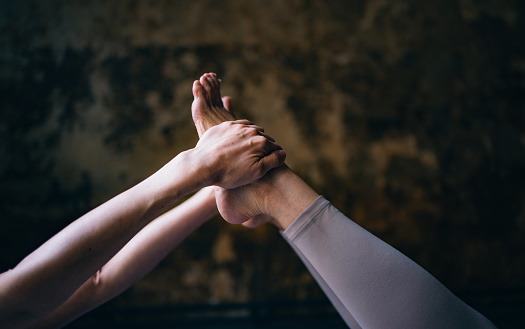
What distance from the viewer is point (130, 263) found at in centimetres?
87

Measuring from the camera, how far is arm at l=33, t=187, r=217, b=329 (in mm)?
835

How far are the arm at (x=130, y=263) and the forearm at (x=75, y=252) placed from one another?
0.19 m

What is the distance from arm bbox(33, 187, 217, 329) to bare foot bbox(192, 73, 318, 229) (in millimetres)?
137

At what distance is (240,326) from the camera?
6.07ft

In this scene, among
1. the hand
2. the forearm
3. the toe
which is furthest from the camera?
the toe

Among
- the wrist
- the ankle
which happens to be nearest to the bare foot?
the ankle

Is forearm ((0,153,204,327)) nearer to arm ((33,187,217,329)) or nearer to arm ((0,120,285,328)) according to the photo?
arm ((0,120,285,328))

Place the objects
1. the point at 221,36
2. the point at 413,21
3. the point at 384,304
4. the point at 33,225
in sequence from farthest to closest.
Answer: the point at 413,21 → the point at 221,36 → the point at 33,225 → the point at 384,304

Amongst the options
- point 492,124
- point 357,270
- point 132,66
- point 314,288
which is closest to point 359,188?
point 314,288

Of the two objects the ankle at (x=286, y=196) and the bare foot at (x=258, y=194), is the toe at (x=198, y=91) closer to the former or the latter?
the bare foot at (x=258, y=194)

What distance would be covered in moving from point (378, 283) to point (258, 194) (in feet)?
1.08

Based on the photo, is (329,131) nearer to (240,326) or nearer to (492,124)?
(492,124)

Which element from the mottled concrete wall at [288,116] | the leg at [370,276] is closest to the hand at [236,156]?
the leg at [370,276]

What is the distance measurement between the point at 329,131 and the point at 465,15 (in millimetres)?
1188
